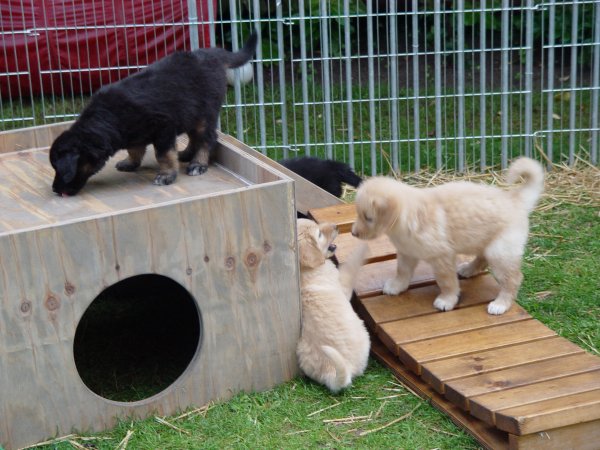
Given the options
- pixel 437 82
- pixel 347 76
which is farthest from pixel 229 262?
pixel 437 82

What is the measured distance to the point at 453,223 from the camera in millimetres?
4359

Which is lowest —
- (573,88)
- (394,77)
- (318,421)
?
(318,421)

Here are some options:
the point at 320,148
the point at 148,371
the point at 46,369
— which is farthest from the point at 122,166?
the point at 320,148

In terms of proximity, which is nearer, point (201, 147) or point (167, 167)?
point (167, 167)

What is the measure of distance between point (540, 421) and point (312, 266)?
1345 mm

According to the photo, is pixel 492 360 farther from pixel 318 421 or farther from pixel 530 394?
pixel 318 421

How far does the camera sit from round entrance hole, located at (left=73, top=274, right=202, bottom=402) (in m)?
4.47

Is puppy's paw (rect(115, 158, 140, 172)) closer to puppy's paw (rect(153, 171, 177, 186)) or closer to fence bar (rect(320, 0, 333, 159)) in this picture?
puppy's paw (rect(153, 171, 177, 186))

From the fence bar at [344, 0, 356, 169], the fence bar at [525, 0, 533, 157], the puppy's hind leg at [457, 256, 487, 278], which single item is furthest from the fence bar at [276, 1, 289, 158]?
the puppy's hind leg at [457, 256, 487, 278]

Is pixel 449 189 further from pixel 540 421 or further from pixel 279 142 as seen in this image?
pixel 279 142

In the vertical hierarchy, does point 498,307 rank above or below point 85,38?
below

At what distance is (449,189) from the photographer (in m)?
4.45

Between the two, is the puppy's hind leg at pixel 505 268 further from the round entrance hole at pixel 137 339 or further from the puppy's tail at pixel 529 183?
the round entrance hole at pixel 137 339

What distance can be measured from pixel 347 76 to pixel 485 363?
370 centimetres
